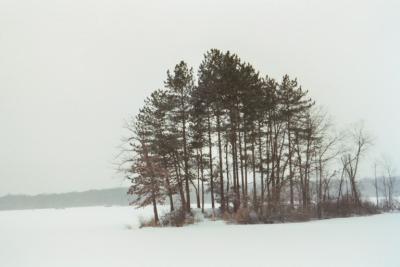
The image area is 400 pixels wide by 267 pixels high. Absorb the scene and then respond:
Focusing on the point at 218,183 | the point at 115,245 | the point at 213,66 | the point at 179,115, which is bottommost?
the point at 115,245

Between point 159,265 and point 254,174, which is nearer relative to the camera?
point 159,265

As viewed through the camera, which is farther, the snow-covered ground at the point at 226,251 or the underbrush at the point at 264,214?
the underbrush at the point at 264,214

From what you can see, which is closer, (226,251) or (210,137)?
(226,251)

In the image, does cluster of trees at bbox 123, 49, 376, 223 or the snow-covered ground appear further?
cluster of trees at bbox 123, 49, 376, 223

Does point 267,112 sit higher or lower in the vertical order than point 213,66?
lower

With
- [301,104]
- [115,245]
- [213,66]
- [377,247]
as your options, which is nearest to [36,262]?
[115,245]

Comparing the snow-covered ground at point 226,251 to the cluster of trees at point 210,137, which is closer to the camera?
the snow-covered ground at point 226,251

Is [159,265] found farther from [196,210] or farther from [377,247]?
[196,210]

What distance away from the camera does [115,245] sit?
67.3 ft

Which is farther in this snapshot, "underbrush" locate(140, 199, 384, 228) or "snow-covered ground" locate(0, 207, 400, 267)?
"underbrush" locate(140, 199, 384, 228)

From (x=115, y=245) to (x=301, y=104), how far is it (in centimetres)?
2632

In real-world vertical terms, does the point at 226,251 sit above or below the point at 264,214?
below

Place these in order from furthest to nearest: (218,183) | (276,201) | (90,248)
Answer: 1. (218,183)
2. (276,201)
3. (90,248)

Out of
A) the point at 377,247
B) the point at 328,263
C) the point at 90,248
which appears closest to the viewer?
the point at 328,263
